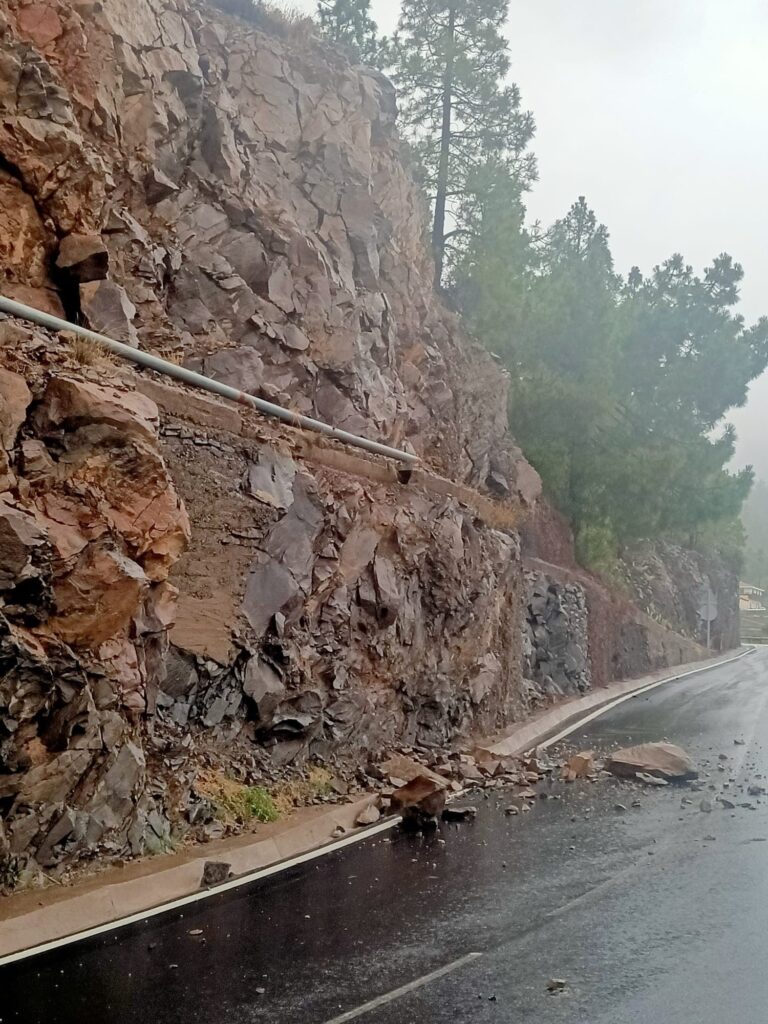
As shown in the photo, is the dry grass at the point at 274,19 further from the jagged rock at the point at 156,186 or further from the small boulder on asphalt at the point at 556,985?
the small boulder on asphalt at the point at 556,985

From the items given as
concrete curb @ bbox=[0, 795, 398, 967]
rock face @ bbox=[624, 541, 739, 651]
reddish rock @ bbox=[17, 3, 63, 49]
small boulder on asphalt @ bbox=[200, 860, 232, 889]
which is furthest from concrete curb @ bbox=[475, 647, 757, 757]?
reddish rock @ bbox=[17, 3, 63, 49]

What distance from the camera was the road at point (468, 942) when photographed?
217 inches

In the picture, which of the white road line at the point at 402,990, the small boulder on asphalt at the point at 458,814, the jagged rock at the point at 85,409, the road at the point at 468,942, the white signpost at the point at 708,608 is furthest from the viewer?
the white signpost at the point at 708,608

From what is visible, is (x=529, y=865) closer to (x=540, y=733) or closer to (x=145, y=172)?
(x=540, y=733)

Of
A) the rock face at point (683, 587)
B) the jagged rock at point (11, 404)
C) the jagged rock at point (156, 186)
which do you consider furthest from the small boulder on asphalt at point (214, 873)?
the rock face at point (683, 587)

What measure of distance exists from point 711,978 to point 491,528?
1586 cm

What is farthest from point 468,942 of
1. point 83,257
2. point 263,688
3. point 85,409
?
point 83,257

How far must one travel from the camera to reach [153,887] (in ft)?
26.3

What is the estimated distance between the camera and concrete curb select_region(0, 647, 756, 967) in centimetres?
684

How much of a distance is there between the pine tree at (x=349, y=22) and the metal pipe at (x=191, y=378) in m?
17.0

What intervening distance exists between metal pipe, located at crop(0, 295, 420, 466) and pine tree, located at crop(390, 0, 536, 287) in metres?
15.8

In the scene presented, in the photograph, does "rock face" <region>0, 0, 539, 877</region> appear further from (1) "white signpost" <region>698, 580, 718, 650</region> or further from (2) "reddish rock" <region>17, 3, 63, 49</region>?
(1) "white signpost" <region>698, 580, 718, 650</region>

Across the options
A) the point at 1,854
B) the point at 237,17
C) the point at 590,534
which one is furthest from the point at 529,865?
the point at 590,534

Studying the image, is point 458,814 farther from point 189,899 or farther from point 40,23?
point 40,23
